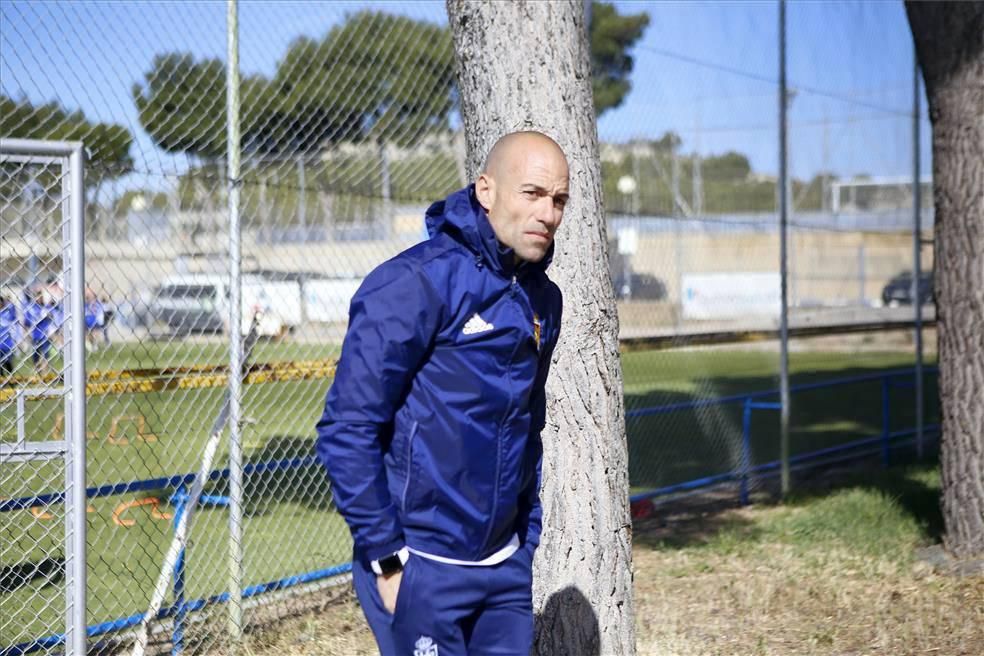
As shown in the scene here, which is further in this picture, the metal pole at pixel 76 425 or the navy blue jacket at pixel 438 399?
the metal pole at pixel 76 425

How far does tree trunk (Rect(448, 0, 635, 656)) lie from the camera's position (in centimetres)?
432

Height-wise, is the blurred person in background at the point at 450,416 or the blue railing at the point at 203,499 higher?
the blurred person in background at the point at 450,416

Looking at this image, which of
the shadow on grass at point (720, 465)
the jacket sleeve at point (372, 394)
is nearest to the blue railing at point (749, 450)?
the shadow on grass at point (720, 465)

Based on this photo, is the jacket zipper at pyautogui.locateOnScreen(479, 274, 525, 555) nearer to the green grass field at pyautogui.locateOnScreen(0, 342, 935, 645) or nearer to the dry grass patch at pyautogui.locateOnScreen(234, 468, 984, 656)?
the green grass field at pyautogui.locateOnScreen(0, 342, 935, 645)

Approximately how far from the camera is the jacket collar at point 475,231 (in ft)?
10.1

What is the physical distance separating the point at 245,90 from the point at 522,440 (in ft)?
14.8

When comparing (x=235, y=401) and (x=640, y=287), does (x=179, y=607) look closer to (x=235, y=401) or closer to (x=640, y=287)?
(x=235, y=401)

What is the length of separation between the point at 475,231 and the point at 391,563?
0.84 meters

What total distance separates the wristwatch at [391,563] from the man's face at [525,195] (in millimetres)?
805

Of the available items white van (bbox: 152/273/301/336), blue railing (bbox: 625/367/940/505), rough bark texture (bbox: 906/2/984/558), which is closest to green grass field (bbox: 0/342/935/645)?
white van (bbox: 152/273/301/336)

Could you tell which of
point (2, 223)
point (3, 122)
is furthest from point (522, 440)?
point (3, 122)

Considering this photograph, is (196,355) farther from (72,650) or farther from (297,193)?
(72,650)

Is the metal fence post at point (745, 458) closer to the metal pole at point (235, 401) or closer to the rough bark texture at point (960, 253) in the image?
the rough bark texture at point (960, 253)

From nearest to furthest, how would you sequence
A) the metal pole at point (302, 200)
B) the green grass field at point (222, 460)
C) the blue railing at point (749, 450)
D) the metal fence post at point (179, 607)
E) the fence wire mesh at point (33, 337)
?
1. the fence wire mesh at point (33, 337)
2. the metal fence post at point (179, 607)
3. the green grass field at point (222, 460)
4. the metal pole at point (302, 200)
5. the blue railing at point (749, 450)
